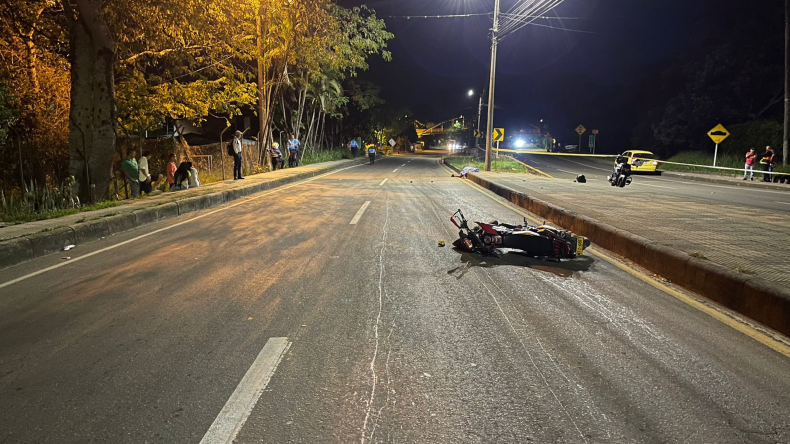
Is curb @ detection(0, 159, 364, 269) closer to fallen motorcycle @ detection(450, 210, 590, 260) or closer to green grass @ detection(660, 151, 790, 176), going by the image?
fallen motorcycle @ detection(450, 210, 590, 260)

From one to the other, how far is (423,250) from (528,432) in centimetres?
494

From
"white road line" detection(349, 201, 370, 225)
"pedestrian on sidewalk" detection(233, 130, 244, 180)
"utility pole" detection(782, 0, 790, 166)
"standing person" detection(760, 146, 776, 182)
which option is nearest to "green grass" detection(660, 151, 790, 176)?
"standing person" detection(760, 146, 776, 182)

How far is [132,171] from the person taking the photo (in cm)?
1320

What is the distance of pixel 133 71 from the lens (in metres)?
15.9

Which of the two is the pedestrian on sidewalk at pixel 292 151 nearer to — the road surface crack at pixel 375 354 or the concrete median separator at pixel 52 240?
the concrete median separator at pixel 52 240

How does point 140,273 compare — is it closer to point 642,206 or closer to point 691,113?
point 642,206

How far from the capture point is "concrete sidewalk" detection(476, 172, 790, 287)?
6.14m

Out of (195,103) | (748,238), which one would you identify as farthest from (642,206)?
(195,103)

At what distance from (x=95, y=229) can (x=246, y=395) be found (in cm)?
700

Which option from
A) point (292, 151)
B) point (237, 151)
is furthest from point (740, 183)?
point (292, 151)

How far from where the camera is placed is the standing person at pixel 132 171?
42.8 ft

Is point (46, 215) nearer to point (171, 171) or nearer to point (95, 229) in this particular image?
point (95, 229)

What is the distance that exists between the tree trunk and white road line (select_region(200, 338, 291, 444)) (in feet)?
32.8

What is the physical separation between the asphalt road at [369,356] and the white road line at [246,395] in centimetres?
2
